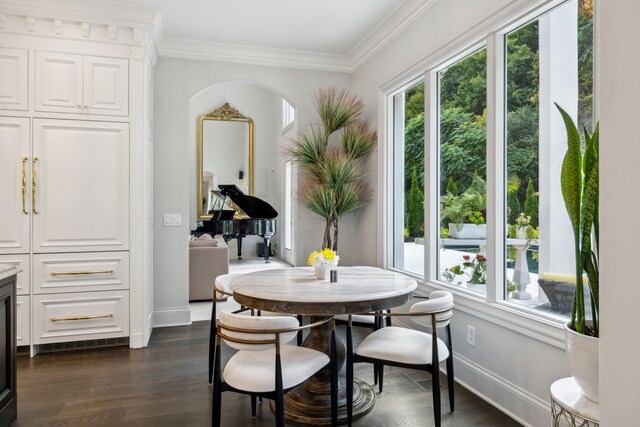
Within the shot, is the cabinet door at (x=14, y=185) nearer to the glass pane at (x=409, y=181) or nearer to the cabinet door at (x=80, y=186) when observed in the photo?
the cabinet door at (x=80, y=186)

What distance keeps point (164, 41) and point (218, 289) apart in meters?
2.76

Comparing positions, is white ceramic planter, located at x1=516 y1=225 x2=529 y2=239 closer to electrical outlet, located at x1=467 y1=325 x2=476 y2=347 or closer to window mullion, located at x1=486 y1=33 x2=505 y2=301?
window mullion, located at x1=486 y1=33 x2=505 y2=301

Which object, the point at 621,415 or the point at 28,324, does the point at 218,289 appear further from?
the point at 621,415

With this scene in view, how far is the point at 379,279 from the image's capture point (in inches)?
106

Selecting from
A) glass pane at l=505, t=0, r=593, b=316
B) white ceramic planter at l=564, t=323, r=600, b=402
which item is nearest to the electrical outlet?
glass pane at l=505, t=0, r=593, b=316

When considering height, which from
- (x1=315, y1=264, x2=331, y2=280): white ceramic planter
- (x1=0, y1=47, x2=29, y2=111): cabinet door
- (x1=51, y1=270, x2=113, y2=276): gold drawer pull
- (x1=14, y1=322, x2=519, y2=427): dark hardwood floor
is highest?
(x1=0, y1=47, x2=29, y2=111): cabinet door

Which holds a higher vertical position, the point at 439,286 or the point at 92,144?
the point at 92,144

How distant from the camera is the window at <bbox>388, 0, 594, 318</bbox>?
2211 millimetres

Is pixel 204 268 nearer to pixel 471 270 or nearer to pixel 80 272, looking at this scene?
pixel 80 272

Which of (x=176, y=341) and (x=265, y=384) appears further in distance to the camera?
(x=176, y=341)

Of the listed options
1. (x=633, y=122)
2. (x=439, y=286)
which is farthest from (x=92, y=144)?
(x=633, y=122)

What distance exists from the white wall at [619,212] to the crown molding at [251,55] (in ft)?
13.0

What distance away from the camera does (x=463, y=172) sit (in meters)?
3.00

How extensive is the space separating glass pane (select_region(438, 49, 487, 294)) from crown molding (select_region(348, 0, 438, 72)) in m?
0.57
